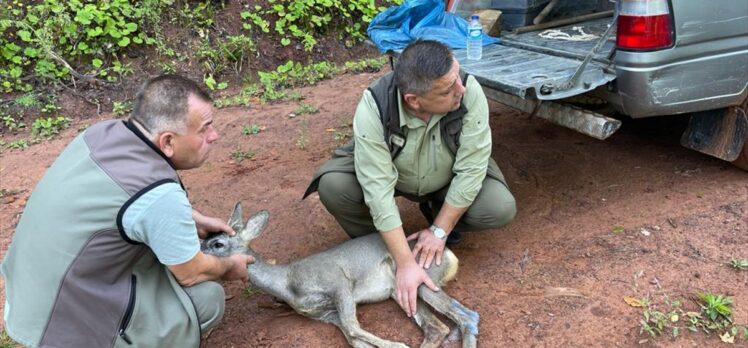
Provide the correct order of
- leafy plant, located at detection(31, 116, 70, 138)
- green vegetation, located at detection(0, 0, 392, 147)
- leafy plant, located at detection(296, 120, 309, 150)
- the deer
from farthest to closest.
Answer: green vegetation, located at detection(0, 0, 392, 147)
leafy plant, located at detection(31, 116, 70, 138)
leafy plant, located at detection(296, 120, 309, 150)
the deer

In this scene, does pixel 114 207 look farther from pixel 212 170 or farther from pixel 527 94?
pixel 212 170

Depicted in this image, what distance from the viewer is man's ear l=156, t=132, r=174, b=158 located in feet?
8.30

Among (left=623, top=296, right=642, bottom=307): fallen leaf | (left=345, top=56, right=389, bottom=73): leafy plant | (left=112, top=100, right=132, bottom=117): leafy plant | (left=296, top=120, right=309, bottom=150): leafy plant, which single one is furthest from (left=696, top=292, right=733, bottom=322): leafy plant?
(left=112, top=100, right=132, bottom=117): leafy plant

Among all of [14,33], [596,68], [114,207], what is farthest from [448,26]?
[14,33]

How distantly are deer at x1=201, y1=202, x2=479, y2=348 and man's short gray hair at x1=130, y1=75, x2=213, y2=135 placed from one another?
91cm

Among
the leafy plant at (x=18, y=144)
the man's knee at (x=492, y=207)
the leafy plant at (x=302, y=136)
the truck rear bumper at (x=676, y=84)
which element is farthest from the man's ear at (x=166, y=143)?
the leafy plant at (x=18, y=144)

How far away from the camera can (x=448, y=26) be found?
5273 millimetres

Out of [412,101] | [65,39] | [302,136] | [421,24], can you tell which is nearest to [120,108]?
[65,39]

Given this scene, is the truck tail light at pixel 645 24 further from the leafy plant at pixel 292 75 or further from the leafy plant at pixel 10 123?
the leafy plant at pixel 10 123

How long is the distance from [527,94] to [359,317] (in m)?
1.73

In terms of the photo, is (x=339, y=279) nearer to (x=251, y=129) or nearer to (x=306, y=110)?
(x=251, y=129)

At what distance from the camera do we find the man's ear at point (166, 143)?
2531 millimetres

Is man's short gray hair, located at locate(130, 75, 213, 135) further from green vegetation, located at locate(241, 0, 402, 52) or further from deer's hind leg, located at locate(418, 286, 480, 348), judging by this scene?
green vegetation, located at locate(241, 0, 402, 52)

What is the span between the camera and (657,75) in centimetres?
367
